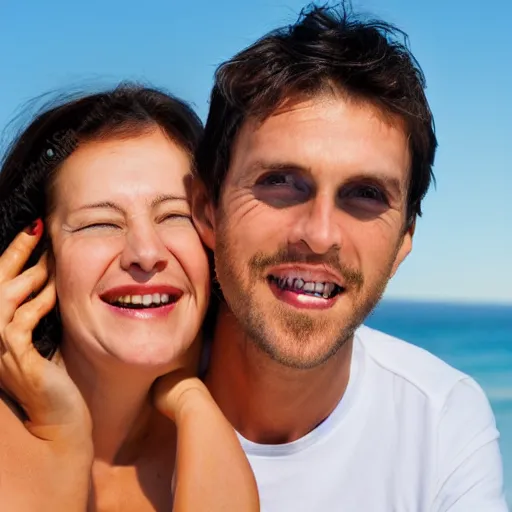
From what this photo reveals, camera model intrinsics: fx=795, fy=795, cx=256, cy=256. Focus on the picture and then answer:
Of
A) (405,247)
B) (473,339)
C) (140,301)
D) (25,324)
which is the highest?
(405,247)

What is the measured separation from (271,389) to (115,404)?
2.16ft

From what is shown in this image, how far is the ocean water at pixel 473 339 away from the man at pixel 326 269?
6.72m

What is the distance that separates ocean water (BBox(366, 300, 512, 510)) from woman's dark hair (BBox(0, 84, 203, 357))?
24.3 ft

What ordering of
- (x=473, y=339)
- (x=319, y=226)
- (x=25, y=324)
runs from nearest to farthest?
1. (x=319, y=226)
2. (x=25, y=324)
3. (x=473, y=339)

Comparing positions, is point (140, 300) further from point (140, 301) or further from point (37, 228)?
point (37, 228)

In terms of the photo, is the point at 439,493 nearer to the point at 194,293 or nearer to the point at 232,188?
the point at 194,293

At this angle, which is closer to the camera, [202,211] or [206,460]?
[206,460]

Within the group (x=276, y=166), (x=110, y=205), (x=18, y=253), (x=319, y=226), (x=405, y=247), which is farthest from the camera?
(x=405, y=247)

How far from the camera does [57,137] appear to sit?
11.0 ft

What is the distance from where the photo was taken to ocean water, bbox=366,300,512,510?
51.3ft

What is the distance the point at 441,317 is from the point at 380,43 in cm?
2780

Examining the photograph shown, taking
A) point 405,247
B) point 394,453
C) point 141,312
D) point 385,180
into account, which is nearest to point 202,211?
point 141,312

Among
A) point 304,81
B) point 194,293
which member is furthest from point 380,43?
→ point 194,293

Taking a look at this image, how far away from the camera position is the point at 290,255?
2951mm
